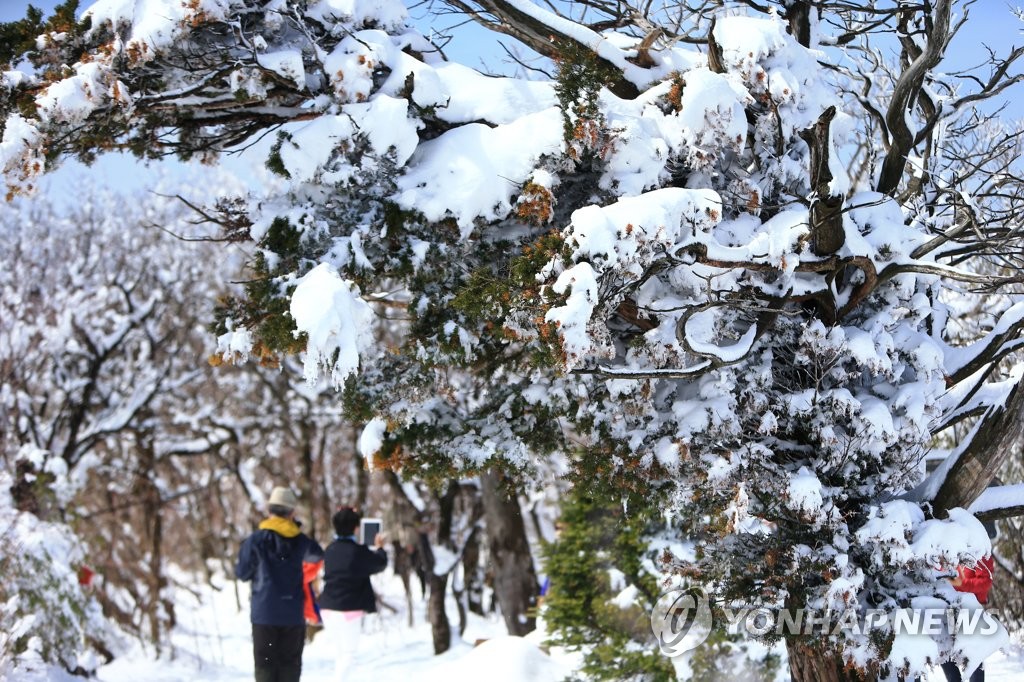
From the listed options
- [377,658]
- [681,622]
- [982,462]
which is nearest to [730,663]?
[681,622]

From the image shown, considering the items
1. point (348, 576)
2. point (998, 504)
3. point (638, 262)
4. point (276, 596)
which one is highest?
point (638, 262)

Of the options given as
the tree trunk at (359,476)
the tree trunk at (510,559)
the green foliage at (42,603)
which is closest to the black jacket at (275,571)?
Result: the green foliage at (42,603)

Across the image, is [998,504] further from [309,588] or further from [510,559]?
[510,559]

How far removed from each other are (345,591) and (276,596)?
1.08 m

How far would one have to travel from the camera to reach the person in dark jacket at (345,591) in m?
7.42

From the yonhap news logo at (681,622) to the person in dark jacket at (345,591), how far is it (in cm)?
258

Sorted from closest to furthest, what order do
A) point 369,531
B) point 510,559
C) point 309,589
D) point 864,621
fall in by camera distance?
point 864,621, point 309,589, point 369,531, point 510,559

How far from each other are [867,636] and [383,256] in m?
3.60

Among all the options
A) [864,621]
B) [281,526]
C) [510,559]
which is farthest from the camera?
[510,559]

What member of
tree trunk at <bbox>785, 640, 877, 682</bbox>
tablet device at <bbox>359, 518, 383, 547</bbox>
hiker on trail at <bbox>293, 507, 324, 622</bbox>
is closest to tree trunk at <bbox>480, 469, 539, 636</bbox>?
tablet device at <bbox>359, 518, 383, 547</bbox>

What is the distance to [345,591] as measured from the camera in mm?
7426

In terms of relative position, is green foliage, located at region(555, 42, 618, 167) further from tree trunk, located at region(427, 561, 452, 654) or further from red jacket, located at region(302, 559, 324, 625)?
tree trunk, located at region(427, 561, 452, 654)

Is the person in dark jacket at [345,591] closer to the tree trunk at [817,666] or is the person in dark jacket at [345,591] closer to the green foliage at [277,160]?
the tree trunk at [817,666]

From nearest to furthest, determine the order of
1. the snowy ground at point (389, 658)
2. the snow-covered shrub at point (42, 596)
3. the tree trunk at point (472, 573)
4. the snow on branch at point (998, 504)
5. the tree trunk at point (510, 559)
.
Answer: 1. the snow on branch at point (998, 504)
2. the snowy ground at point (389, 658)
3. the snow-covered shrub at point (42, 596)
4. the tree trunk at point (510, 559)
5. the tree trunk at point (472, 573)
